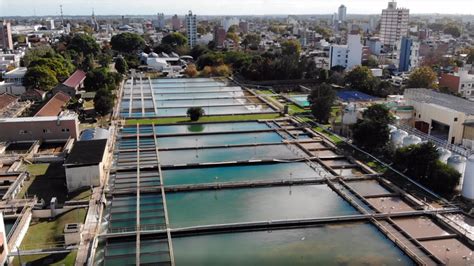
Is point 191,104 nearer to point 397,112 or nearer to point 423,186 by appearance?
point 397,112

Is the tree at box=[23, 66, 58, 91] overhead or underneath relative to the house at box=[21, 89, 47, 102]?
overhead

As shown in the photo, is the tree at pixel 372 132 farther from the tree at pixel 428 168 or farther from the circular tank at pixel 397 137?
the tree at pixel 428 168

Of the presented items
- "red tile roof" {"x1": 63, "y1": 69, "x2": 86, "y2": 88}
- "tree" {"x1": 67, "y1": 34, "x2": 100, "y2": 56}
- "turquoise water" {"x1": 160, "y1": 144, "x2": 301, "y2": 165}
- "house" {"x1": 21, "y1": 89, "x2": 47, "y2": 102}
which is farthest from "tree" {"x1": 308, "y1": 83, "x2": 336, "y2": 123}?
"tree" {"x1": 67, "y1": 34, "x2": 100, "y2": 56}

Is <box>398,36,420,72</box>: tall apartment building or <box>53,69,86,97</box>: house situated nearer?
<box>53,69,86,97</box>: house

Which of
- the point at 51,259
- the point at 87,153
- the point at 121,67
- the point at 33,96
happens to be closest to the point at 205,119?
the point at 87,153

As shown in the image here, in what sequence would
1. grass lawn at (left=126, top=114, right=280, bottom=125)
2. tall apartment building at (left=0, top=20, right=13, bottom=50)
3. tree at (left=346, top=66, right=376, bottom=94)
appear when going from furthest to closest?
tall apartment building at (left=0, top=20, right=13, bottom=50)
tree at (left=346, top=66, right=376, bottom=94)
grass lawn at (left=126, top=114, right=280, bottom=125)

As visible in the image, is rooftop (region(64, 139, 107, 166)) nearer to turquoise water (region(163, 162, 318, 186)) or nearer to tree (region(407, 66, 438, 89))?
turquoise water (region(163, 162, 318, 186))

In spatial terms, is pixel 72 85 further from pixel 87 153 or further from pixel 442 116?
pixel 442 116
